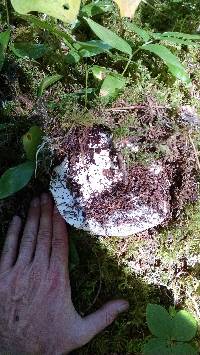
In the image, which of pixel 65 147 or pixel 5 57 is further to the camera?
pixel 5 57

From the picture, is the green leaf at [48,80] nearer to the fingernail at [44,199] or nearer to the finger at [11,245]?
the fingernail at [44,199]

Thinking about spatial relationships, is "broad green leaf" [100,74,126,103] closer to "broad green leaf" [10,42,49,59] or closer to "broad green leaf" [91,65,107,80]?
"broad green leaf" [91,65,107,80]

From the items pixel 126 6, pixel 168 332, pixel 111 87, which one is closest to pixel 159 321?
pixel 168 332

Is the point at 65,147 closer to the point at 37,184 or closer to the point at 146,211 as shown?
the point at 37,184

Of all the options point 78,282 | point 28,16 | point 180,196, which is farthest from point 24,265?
point 28,16

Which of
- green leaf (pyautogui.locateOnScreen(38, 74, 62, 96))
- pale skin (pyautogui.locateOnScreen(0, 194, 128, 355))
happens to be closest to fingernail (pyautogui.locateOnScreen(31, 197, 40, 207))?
pale skin (pyautogui.locateOnScreen(0, 194, 128, 355))
